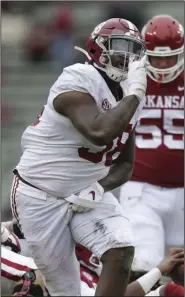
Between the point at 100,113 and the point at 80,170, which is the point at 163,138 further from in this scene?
the point at 100,113

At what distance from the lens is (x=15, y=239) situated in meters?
4.74

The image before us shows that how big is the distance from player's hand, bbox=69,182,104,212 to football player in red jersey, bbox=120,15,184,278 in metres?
1.54

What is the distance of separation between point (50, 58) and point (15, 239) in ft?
27.1

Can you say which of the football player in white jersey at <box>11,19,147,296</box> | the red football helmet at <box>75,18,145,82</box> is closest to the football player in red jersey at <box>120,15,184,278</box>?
the football player in white jersey at <box>11,19,147,296</box>

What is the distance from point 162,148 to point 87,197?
1753 mm

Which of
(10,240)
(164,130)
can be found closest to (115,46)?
(10,240)

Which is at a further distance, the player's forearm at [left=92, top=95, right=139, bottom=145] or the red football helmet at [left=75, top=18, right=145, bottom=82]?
the red football helmet at [left=75, top=18, right=145, bottom=82]

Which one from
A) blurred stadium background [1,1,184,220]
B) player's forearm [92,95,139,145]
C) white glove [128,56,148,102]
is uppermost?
white glove [128,56,148,102]

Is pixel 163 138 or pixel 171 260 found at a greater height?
pixel 163 138

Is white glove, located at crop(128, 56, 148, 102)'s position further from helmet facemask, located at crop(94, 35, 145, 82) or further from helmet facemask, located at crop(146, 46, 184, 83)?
helmet facemask, located at crop(146, 46, 184, 83)

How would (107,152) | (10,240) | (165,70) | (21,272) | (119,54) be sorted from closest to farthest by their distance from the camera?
(119,54)
(107,152)
(21,272)
(10,240)
(165,70)

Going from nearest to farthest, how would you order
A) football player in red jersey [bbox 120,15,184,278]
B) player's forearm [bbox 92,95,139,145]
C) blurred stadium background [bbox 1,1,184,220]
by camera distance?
player's forearm [bbox 92,95,139,145] → football player in red jersey [bbox 120,15,184,278] → blurred stadium background [bbox 1,1,184,220]

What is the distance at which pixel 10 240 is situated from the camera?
15.5 ft

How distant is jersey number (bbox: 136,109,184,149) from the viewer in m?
5.70
